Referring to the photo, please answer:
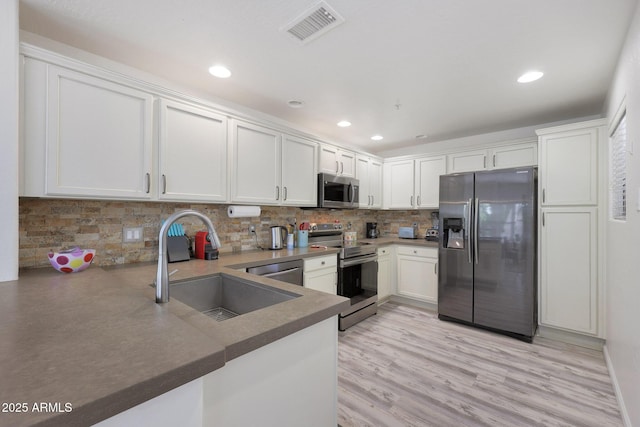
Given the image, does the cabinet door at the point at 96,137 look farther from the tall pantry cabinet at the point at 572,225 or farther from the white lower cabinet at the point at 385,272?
the tall pantry cabinet at the point at 572,225

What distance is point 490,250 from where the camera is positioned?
3.03m

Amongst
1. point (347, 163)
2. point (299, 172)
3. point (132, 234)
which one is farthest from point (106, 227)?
point (347, 163)

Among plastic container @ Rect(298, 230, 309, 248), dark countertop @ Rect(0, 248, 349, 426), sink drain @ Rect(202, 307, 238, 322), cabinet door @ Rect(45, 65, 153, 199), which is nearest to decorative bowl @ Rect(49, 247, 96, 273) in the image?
dark countertop @ Rect(0, 248, 349, 426)

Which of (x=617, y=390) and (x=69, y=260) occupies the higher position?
(x=69, y=260)

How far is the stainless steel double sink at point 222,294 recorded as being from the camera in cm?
153

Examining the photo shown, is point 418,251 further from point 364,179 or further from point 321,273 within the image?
point 321,273

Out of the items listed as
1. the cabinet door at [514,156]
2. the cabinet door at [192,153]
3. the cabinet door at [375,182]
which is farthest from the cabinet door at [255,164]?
the cabinet door at [514,156]

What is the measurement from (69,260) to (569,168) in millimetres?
4125

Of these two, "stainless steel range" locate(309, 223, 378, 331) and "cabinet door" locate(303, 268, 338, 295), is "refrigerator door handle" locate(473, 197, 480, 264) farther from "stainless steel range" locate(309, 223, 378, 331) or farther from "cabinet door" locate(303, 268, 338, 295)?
"cabinet door" locate(303, 268, 338, 295)

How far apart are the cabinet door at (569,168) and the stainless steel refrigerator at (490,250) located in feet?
0.43

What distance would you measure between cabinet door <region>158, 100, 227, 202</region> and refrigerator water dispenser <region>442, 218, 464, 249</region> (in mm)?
2519

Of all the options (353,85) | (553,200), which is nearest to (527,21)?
(353,85)

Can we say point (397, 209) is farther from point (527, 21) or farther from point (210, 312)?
point (210, 312)

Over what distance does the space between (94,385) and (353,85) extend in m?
2.47
